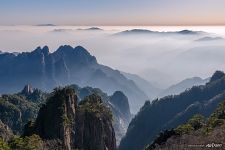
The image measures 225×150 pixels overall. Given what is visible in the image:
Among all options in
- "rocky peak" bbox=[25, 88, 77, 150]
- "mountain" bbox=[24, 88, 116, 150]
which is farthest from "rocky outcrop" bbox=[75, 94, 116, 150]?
"rocky peak" bbox=[25, 88, 77, 150]

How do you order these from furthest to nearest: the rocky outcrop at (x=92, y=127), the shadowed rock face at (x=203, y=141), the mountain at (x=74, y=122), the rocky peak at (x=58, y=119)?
1. the rocky outcrop at (x=92, y=127)
2. the mountain at (x=74, y=122)
3. the rocky peak at (x=58, y=119)
4. the shadowed rock face at (x=203, y=141)

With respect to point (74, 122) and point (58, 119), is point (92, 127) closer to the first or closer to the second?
point (74, 122)

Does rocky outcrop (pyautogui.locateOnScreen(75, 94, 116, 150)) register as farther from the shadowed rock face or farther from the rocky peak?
the shadowed rock face

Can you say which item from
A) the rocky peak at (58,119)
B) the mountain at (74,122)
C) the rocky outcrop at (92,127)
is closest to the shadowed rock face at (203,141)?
the rocky peak at (58,119)

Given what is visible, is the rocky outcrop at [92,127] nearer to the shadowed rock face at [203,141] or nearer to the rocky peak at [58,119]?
the rocky peak at [58,119]

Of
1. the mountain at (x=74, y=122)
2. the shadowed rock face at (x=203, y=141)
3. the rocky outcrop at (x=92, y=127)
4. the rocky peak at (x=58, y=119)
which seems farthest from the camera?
the rocky outcrop at (x=92, y=127)

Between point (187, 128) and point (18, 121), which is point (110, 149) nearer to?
point (187, 128)

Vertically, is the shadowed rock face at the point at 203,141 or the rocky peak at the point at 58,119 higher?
the shadowed rock face at the point at 203,141

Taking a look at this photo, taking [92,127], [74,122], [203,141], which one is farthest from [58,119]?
[203,141]

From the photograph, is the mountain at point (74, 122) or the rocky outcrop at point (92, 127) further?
the rocky outcrop at point (92, 127)
